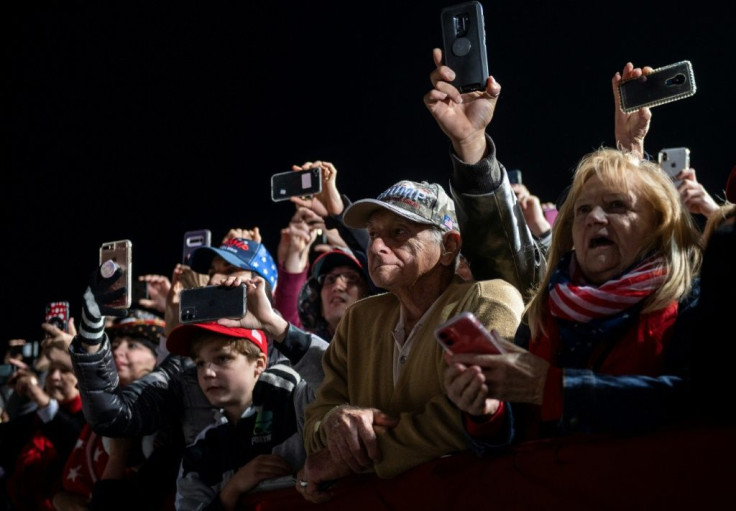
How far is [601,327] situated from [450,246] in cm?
70

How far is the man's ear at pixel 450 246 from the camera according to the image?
2025 mm

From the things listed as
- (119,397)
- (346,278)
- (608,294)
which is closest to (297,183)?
(346,278)

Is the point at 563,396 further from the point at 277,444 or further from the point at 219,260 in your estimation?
the point at 219,260

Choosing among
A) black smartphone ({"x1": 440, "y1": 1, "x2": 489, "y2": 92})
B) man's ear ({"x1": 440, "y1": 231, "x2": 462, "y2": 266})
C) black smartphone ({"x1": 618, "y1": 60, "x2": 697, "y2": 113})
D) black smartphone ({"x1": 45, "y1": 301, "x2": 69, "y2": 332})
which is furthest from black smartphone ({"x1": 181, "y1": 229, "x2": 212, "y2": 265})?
black smartphone ({"x1": 618, "y1": 60, "x2": 697, "y2": 113})

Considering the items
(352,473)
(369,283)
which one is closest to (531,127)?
(369,283)

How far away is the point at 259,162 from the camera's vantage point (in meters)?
6.97

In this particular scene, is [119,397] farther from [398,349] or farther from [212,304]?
[398,349]

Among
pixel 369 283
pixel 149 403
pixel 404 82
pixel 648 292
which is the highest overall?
pixel 404 82

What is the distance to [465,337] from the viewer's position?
129cm

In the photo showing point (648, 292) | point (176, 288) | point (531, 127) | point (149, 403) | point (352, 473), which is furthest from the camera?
point (531, 127)

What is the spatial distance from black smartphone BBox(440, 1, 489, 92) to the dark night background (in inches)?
102

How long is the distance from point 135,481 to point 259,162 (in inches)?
181

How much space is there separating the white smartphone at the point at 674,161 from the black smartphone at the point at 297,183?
1.24 meters

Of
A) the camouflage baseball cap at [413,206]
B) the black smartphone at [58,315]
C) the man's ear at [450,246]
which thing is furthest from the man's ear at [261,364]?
the black smartphone at [58,315]
